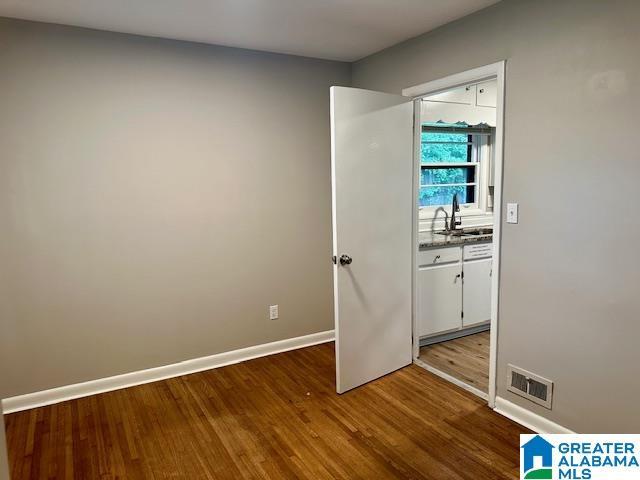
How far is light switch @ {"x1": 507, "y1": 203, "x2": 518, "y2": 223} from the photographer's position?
251 centimetres

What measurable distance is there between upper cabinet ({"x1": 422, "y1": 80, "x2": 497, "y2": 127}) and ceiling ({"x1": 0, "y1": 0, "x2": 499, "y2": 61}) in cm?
83

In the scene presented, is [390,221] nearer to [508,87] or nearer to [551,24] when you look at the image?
[508,87]

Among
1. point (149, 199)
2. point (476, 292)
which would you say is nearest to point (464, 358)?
point (476, 292)

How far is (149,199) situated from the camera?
10.2ft

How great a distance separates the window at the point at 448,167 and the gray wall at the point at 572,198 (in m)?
1.59

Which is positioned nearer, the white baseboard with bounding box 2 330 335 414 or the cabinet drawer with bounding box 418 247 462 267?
the white baseboard with bounding box 2 330 335 414

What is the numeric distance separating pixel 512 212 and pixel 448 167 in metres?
1.97

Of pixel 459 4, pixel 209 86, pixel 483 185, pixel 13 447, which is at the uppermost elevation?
pixel 459 4

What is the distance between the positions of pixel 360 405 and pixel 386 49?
2675 millimetres

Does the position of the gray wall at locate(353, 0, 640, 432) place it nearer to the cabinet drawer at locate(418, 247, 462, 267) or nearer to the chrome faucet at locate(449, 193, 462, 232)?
the cabinet drawer at locate(418, 247, 462, 267)

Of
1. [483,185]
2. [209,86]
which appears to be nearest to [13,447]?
[209,86]

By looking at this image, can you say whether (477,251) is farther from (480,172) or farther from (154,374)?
(154,374)

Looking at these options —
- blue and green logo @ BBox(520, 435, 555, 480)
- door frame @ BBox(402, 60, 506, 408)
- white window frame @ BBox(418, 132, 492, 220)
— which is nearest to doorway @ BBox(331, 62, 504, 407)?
door frame @ BBox(402, 60, 506, 408)

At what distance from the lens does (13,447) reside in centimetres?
245
